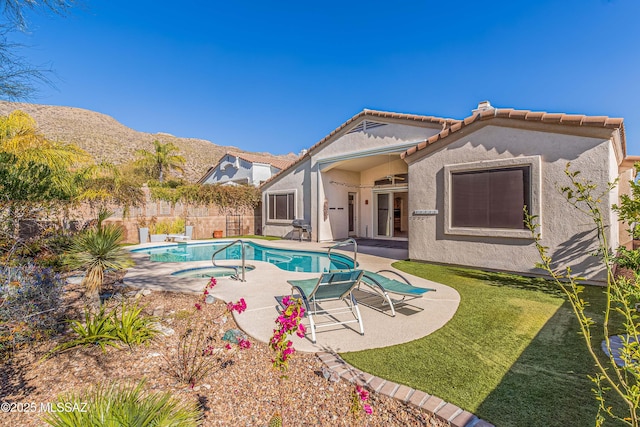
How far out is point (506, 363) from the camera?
13.0 feet

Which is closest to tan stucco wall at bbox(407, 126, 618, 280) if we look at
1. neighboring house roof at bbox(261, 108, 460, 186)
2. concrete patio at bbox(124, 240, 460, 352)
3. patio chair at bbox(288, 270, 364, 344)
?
concrete patio at bbox(124, 240, 460, 352)

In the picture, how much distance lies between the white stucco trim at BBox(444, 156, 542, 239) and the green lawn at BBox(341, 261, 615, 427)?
2727 millimetres

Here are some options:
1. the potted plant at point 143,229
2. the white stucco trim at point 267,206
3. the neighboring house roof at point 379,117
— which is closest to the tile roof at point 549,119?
the neighboring house roof at point 379,117

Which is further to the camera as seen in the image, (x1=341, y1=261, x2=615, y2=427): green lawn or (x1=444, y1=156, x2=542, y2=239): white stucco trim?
(x1=444, y1=156, x2=542, y2=239): white stucco trim

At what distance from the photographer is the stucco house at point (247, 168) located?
27672mm

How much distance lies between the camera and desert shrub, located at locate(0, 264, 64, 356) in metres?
4.15

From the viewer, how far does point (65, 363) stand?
3980mm

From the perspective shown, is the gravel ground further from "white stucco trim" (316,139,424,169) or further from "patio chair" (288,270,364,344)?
"white stucco trim" (316,139,424,169)

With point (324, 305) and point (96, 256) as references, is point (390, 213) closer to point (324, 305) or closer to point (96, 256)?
point (324, 305)

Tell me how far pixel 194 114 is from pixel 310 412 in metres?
40.7

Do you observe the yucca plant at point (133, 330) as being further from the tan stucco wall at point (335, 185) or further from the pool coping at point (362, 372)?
the tan stucco wall at point (335, 185)

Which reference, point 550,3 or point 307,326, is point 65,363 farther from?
point 550,3

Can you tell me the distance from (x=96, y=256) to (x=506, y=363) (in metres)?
7.49

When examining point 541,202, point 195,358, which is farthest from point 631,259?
point 195,358
